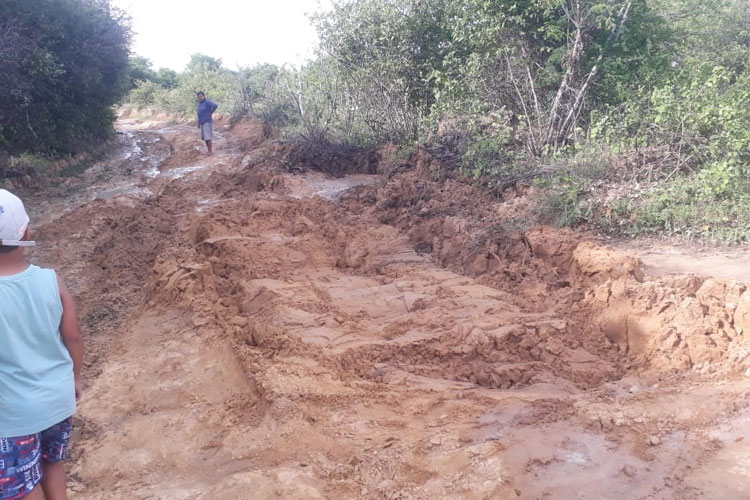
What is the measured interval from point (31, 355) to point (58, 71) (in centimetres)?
1093

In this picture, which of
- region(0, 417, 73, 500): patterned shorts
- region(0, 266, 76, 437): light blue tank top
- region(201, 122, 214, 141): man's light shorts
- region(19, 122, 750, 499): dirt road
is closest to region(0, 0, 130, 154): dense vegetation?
region(201, 122, 214, 141): man's light shorts

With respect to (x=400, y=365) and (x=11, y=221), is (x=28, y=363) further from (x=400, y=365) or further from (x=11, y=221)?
(x=400, y=365)

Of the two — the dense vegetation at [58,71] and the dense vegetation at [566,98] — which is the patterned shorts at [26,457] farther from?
the dense vegetation at [58,71]

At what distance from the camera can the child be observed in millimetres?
1773

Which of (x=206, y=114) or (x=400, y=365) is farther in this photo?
(x=206, y=114)

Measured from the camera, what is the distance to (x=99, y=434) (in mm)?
3045

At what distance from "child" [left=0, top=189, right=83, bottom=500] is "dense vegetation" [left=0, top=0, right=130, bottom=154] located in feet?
30.2

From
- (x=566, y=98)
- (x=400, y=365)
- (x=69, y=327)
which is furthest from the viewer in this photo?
(x=566, y=98)

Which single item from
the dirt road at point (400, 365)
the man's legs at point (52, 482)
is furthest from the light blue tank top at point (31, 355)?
the dirt road at point (400, 365)

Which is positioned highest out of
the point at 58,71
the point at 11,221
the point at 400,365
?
the point at 58,71

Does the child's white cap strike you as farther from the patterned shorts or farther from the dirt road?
the dirt road

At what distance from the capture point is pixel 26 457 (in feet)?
6.02

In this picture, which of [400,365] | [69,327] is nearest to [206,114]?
A: [400,365]

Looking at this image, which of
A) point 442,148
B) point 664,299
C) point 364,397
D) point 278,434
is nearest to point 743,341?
point 664,299
